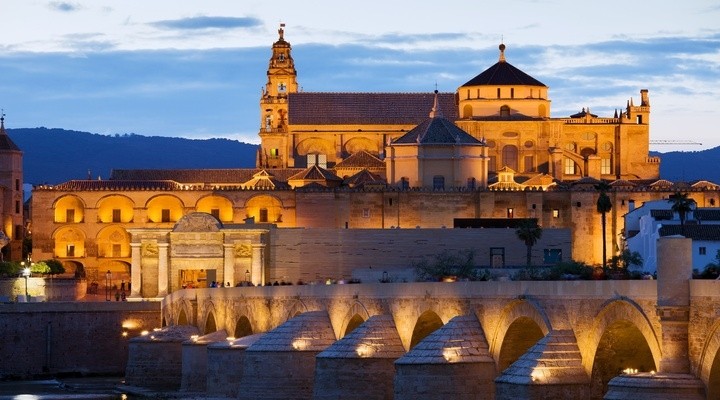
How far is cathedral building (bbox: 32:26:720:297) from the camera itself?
9312cm

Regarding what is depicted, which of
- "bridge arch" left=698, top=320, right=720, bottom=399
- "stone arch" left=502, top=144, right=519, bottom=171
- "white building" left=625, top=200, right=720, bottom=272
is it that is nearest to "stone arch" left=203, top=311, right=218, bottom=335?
"white building" left=625, top=200, right=720, bottom=272

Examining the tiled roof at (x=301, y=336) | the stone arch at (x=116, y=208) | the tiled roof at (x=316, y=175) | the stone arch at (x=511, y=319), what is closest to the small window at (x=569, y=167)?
the tiled roof at (x=316, y=175)

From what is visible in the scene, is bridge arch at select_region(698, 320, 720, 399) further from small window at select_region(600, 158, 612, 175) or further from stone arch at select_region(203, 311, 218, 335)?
small window at select_region(600, 158, 612, 175)

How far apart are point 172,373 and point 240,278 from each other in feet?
68.8

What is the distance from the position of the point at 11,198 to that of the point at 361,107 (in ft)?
85.7

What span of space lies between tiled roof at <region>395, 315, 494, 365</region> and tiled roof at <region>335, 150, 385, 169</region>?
76.1 m

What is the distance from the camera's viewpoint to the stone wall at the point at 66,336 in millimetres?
79375

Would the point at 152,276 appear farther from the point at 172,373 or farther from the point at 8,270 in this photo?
the point at 172,373

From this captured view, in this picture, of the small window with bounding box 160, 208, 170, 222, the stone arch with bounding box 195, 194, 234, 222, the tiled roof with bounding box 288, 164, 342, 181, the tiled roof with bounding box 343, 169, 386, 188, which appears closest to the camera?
the tiled roof with bounding box 343, 169, 386, 188

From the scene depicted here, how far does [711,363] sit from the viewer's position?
32.7 m

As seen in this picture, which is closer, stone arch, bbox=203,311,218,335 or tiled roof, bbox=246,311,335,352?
tiled roof, bbox=246,311,335,352

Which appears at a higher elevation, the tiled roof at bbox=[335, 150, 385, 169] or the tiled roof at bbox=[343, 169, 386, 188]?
the tiled roof at bbox=[335, 150, 385, 169]

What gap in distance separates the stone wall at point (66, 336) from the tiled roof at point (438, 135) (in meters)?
29.3

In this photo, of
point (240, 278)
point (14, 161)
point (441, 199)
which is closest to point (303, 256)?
point (240, 278)
